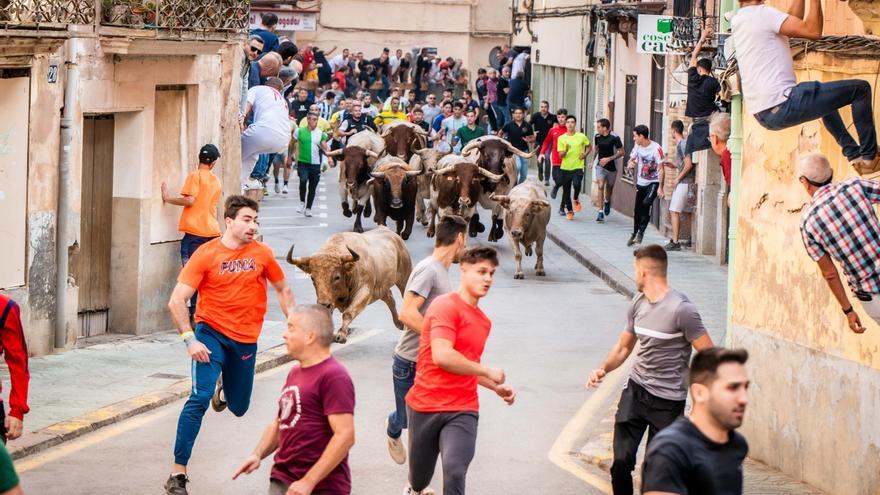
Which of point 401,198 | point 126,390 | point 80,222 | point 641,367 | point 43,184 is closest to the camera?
point 641,367

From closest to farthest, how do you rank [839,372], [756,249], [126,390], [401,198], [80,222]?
[839,372], [756,249], [126,390], [80,222], [401,198]

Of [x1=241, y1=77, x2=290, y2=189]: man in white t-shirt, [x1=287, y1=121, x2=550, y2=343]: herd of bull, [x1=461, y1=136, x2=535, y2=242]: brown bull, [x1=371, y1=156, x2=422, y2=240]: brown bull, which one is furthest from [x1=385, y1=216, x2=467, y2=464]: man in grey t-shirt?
[x1=461, y1=136, x2=535, y2=242]: brown bull

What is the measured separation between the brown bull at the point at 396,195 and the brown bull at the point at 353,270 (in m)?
10.5

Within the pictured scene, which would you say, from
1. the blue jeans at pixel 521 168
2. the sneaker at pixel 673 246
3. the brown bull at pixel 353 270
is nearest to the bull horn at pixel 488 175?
the blue jeans at pixel 521 168

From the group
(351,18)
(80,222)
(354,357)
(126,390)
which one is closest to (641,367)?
Answer: (126,390)

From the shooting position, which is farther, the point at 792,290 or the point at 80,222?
the point at 80,222

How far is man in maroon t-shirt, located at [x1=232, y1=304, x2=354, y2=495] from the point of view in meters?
7.89

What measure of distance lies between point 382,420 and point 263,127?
27.9ft

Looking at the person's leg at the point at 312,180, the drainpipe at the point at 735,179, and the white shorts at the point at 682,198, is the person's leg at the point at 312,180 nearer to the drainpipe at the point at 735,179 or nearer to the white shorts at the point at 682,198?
the white shorts at the point at 682,198

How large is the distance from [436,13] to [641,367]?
163ft

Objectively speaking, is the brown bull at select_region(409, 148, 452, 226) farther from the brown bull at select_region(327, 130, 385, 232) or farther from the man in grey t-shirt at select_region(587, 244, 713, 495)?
the man in grey t-shirt at select_region(587, 244, 713, 495)

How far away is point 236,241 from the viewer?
11.4 metres

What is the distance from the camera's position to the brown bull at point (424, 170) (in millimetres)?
30375

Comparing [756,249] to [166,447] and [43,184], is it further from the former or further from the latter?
[43,184]
